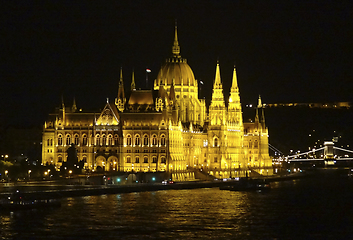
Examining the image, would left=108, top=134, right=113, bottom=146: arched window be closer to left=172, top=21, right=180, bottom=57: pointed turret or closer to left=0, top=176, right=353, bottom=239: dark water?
left=0, top=176, right=353, bottom=239: dark water

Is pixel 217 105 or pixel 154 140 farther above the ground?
pixel 217 105

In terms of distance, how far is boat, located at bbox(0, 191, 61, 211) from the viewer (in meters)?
107

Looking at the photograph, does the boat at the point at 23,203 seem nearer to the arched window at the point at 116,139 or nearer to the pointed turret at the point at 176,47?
the arched window at the point at 116,139

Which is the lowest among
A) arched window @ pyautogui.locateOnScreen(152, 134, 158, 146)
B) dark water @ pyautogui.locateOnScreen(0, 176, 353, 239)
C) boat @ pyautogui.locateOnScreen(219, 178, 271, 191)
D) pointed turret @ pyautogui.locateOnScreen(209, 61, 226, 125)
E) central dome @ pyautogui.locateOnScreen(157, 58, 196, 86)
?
dark water @ pyautogui.locateOnScreen(0, 176, 353, 239)

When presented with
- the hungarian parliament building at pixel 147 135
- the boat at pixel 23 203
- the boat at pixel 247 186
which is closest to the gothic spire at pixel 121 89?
the hungarian parliament building at pixel 147 135

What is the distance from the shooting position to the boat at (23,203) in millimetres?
107438

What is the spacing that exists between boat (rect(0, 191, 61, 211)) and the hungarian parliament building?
1774 inches

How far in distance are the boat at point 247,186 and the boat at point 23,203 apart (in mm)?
45036

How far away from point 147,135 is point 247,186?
1913 cm

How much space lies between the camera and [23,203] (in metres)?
109

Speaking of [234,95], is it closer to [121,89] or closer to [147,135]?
[121,89]

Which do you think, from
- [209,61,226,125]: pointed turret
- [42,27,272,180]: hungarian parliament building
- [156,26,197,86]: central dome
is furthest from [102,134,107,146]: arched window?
[209,61,226,125]: pointed turret

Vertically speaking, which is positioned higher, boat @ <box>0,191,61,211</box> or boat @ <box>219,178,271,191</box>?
boat @ <box>219,178,271,191</box>

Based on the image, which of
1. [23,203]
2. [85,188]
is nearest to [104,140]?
[85,188]
